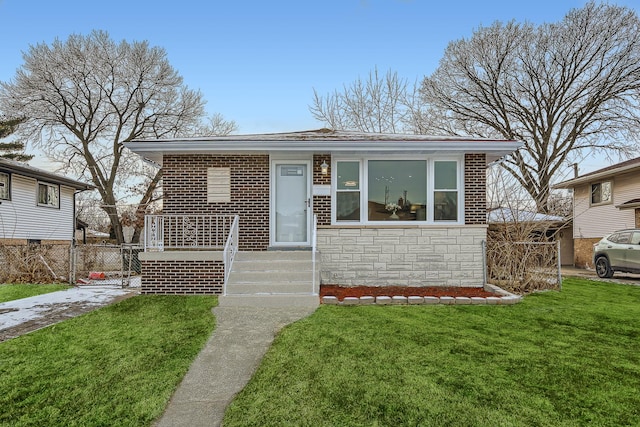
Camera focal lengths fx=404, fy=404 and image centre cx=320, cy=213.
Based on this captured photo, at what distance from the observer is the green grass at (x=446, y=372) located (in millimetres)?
3209

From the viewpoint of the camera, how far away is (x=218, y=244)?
8.82m

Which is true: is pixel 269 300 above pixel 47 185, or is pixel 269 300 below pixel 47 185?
below

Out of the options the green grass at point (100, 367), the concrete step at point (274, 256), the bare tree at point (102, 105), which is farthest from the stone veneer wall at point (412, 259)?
the bare tree at point (102, 105)

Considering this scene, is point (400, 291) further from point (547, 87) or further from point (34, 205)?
point (547, 87)

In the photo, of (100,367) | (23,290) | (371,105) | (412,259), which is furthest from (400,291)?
(371,105)

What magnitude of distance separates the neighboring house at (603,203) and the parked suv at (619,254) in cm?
165

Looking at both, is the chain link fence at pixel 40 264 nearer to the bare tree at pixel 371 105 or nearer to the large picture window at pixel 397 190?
the large picture window at pixel 397 190

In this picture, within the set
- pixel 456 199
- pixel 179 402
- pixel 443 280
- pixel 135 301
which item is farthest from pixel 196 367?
pixel 456 199

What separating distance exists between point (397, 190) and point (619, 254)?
9121 millimetres

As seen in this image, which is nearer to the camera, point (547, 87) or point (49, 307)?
point (49, 307)

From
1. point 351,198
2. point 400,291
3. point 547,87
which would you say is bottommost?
point 400,291

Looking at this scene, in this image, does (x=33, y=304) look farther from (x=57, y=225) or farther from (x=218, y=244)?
(x=57, y=225)

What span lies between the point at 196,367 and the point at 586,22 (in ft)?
81.2

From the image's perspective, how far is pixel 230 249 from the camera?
8070mm
